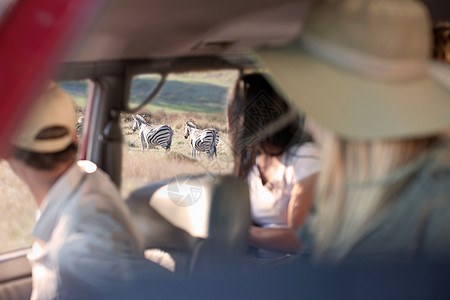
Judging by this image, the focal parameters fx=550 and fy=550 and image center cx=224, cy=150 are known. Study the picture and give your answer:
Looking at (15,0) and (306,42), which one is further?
(306,42)

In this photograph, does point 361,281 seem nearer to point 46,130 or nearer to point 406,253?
point 406,253

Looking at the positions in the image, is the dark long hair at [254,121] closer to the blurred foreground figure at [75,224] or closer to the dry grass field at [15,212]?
the blurred foreground figure at [75,224]

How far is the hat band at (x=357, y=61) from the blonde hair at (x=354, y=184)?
0.45ft

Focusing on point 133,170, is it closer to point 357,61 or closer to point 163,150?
point 163,150

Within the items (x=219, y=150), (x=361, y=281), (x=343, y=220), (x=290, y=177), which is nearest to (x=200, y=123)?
(x=219, y=150)

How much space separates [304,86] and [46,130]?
0.50 metres

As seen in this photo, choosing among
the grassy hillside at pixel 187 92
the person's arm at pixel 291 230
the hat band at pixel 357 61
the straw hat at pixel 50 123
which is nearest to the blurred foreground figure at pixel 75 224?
the straw hat at pixel 50 123

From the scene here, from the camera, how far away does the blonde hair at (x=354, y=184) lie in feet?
3.62

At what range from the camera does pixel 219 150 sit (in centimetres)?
117

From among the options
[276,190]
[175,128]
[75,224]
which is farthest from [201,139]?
[75,224]

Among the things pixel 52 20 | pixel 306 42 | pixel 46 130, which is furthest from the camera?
pixel 306 42

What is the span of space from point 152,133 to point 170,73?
0.13 meters

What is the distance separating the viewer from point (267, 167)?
1.19 meters

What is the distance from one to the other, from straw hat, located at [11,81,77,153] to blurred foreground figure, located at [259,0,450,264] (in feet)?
1.31
